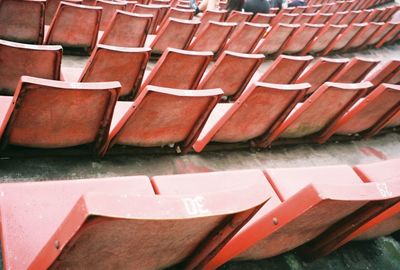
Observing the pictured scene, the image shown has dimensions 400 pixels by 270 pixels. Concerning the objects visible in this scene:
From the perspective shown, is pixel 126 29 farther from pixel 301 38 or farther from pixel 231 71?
pixel 301 38

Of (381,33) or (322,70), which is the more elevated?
(381,33)

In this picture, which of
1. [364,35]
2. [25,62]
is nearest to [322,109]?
[25,62]

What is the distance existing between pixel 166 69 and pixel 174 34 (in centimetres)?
55

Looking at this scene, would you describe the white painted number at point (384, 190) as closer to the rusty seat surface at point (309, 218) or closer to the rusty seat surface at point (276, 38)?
the rusty seat surface at point (309, 218)

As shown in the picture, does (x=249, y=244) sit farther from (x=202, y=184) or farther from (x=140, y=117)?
(x=140, y=117)

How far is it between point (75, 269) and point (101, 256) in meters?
0.03

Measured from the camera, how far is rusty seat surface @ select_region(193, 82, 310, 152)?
3.01 feet

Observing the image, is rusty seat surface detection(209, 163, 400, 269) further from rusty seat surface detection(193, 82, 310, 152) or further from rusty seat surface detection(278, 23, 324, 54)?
rusty seat surface detection(278, 23, 324, 54)

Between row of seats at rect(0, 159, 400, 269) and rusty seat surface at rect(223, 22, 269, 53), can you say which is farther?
rusty seat surface at rect(223, 22, 269, 53)

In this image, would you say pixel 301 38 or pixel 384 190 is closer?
pixel 384 190

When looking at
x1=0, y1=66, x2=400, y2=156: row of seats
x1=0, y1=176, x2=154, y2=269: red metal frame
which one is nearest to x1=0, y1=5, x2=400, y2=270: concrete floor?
x1=0, y1=66, x2=400, y2=156: row of seats

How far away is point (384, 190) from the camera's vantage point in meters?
0.48

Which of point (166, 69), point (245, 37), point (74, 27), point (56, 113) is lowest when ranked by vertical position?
point (56, 113)

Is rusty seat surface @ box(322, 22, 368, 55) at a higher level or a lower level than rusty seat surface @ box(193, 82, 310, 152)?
higher
